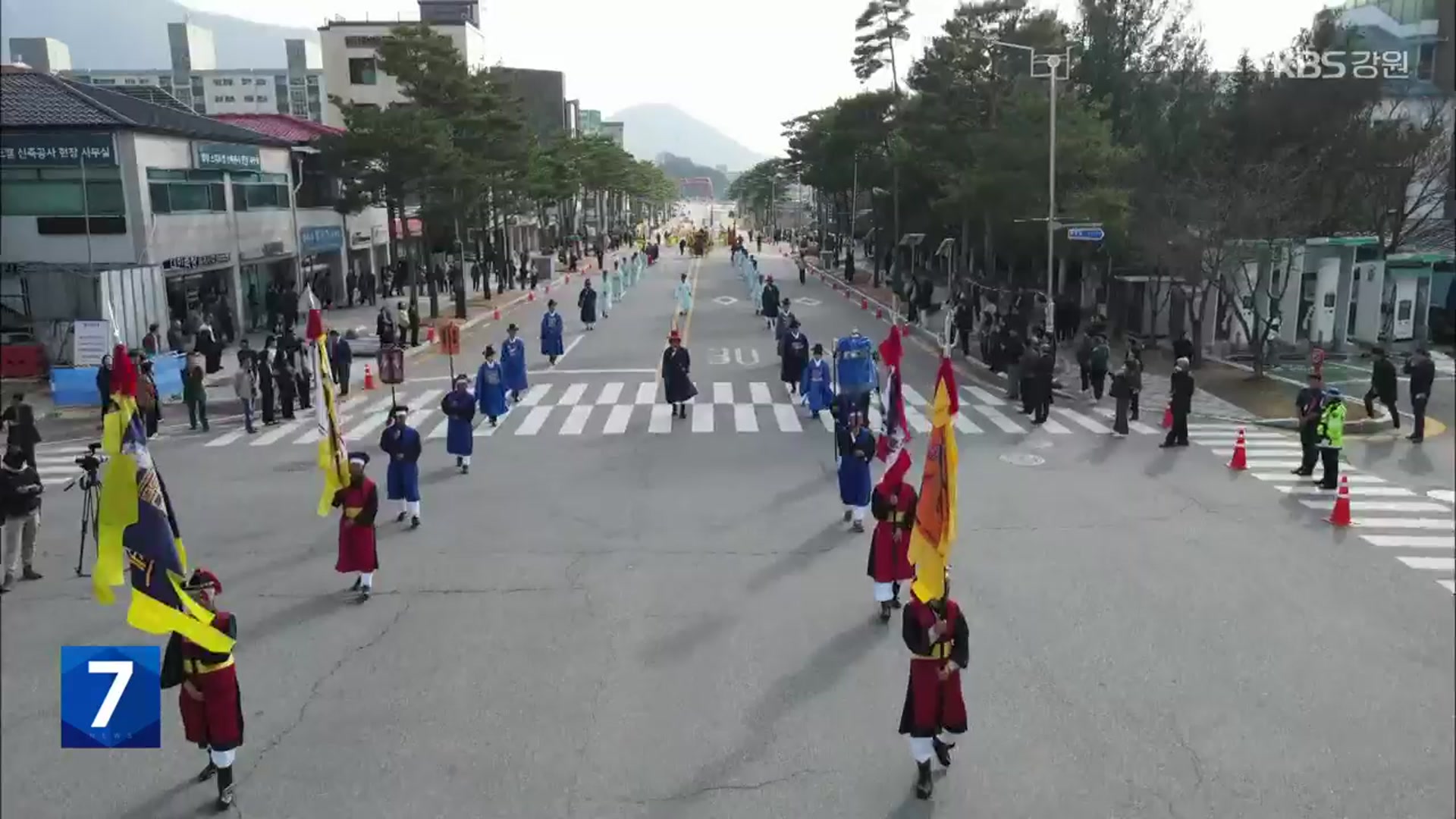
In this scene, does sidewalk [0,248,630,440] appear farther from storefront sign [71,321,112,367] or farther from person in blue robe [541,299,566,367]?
person in blue robe [541,299,566,367]

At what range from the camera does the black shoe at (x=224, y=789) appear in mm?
6629

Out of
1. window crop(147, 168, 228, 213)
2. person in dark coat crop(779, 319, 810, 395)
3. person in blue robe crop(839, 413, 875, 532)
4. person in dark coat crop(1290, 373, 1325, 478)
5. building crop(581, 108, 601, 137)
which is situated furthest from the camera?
building crop(581, 108, 601, 137)

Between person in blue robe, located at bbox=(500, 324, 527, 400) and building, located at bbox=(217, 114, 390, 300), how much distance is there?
59.8ft

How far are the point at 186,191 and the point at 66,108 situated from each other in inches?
155

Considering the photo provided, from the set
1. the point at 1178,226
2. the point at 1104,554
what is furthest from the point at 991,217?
the point at 1104,554

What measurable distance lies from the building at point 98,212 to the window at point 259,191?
222 centimetres

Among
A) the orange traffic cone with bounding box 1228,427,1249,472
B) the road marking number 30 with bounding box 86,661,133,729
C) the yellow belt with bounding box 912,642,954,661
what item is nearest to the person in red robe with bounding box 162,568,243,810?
the road marking number 30 with bounding box 86,661,133,729

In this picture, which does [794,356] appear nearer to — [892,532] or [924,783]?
[892,532]

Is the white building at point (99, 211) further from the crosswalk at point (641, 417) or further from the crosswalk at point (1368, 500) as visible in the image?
the crosswalk at point (1368, 500)

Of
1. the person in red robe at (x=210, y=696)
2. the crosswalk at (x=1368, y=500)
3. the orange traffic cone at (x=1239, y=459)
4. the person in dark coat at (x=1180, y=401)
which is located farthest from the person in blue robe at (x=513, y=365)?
the person in red robe at (x=210, y=696)

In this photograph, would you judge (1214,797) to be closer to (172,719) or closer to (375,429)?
(172,719)

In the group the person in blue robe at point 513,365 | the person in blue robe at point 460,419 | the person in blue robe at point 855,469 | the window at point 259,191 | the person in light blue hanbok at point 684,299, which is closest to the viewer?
the person in blue robe at point 855,469

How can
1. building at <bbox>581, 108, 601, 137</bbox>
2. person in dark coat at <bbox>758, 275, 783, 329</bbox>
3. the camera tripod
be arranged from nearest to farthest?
the camera tripod → person in dark coat at <bbox>758, 275, 783, 329</bbox> → building at <bbox>581, 108, 601, 137</bbox>

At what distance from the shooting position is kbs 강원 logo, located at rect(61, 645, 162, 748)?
5.11 meters
